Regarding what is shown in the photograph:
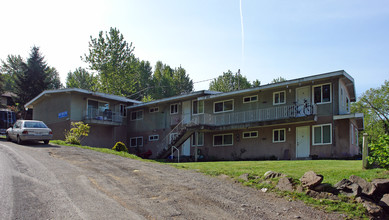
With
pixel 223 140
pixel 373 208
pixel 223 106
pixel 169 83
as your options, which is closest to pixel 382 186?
pixel 373 208

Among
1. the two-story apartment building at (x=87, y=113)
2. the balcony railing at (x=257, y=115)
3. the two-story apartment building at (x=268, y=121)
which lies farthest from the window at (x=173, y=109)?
the two-story apartment building at (x=87, y=113)

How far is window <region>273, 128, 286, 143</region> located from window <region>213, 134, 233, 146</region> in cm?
380

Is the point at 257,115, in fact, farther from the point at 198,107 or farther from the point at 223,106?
the point at 198,107

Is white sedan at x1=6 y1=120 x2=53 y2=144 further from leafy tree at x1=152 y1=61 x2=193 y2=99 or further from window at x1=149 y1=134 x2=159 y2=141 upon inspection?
leafy tree at x1=152 y1=61 x2=193 y2=99

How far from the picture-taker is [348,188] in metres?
9.03

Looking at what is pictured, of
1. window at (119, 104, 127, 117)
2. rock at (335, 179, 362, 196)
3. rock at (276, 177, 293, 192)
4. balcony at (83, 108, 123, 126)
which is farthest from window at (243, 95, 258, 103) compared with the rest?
rock at (335, 179, 362, 196)

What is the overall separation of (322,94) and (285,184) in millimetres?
12959

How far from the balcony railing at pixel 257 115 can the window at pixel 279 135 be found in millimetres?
1037

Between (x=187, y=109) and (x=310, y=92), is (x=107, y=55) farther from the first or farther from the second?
(x=310, y=92)

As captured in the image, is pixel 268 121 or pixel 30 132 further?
pixel 268 121

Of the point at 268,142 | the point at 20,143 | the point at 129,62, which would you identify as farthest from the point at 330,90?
the point at 129,62

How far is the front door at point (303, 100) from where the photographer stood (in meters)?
21.1

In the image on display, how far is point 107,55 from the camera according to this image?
152 ft

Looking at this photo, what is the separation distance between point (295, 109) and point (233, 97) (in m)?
5.65
